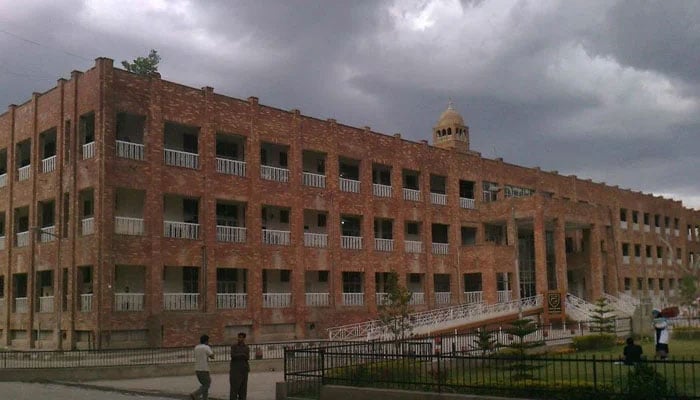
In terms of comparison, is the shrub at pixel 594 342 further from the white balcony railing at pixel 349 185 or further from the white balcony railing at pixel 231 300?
the white balcony railing at pixel 349 185

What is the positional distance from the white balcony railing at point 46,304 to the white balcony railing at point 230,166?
10.6 m

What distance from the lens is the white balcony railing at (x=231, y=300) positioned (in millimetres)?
38250

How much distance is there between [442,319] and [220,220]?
45.5 feet

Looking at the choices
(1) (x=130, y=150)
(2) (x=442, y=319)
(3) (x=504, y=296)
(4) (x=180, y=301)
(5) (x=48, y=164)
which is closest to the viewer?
(1) (x=130, y=150)

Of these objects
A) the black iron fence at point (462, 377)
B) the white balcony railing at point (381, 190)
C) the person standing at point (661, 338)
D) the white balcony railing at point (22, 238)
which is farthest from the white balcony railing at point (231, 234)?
the person standing at point (661, 338)

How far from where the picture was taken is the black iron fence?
13.5m

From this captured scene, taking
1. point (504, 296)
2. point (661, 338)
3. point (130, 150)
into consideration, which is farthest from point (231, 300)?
point (661, 338)

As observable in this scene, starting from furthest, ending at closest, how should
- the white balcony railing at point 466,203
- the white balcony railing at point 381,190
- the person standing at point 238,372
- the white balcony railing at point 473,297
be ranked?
the white balcony railing at point 466,203 → the white balcony railing at point 473,297 → the white balcony railing at point 381,190 → the person standing at point 238,372

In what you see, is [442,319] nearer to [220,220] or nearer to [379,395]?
[220,220]

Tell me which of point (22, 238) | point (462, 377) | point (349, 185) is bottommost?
point (462, 377)

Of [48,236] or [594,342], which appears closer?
[594,342]

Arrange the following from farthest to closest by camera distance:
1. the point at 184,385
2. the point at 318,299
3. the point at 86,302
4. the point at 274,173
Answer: the point at 318,299, the point at 274,173, the point at 86,302, the point at 184,385

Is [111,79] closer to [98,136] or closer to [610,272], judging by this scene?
[98,136]

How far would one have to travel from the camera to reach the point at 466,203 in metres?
53.9
